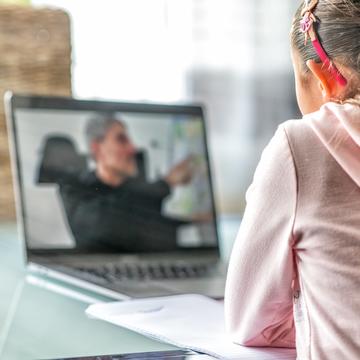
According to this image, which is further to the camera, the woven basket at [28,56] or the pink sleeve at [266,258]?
the woven basket at [28,56]

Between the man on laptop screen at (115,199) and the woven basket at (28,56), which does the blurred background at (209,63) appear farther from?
the man on laptop screen at (115,199)

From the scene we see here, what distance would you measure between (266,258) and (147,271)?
43 centimetres

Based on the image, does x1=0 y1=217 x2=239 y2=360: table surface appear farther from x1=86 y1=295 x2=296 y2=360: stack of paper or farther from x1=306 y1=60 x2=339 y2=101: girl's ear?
x1=306 y1=60 x2=339 y2=101: girl's ear

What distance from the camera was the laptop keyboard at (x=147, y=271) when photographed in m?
1.03

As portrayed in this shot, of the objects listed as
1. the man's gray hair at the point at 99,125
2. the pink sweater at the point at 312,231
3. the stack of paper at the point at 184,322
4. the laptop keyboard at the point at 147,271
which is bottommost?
the laptop keyboard at the point at 147,271

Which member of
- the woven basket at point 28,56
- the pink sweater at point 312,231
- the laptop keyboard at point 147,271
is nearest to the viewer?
the pink sweater at point 312,231

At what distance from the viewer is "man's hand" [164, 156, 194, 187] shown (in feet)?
4.03

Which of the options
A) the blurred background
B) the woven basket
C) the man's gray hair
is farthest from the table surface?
the blurred background

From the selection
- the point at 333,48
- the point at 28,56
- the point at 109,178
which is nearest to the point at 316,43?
the point at 333,48

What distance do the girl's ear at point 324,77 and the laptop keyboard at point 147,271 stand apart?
421mm

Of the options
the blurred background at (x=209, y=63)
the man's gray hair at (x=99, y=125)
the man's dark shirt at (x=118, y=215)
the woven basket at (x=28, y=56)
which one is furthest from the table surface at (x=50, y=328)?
the blurred background at (x=209, y=63)

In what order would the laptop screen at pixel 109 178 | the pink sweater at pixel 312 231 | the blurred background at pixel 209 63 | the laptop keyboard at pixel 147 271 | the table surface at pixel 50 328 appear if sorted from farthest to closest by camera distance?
the blurred background at pixel 209 63 → the laptop screen at pixel 109 178 → the laptop keyboard at pixel 147 271 → the table surface at pixel 50 328 → the pink sweater at pixel 312 231

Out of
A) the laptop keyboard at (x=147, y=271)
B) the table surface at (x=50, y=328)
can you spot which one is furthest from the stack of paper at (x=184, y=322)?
the laptop keyboard at (x=147, y=271)

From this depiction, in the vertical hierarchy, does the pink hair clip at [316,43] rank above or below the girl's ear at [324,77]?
above
